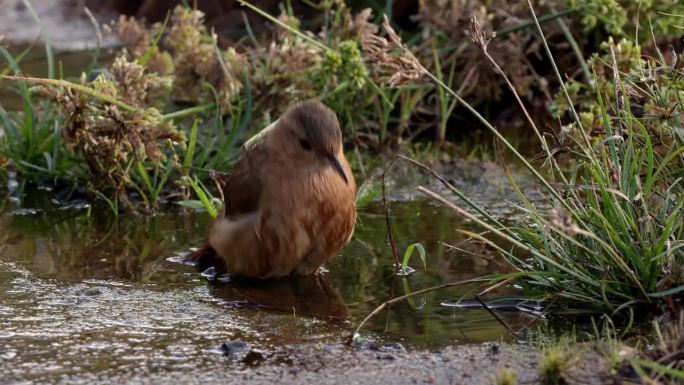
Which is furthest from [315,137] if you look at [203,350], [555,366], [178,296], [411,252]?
[555,366]

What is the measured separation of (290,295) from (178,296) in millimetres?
480

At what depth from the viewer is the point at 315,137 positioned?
16.4ft

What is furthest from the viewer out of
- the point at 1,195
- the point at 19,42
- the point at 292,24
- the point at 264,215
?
the point at 19,42

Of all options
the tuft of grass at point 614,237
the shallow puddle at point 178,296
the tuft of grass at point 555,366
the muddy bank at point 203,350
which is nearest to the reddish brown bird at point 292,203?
the shallow puddle at point 178,296

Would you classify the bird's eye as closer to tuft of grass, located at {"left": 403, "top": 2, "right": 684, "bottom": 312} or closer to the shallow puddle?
the shallow puddle

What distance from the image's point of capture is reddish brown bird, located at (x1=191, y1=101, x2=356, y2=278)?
493 cm

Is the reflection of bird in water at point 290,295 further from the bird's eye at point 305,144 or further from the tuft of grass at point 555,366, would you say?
the tuft of grass at point 555,366

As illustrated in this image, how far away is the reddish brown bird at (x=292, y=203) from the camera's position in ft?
16.2

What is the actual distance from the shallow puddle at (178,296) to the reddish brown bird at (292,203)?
0.44ft

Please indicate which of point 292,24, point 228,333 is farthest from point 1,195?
point 228,333

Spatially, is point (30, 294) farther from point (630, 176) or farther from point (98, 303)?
point (630, 176)

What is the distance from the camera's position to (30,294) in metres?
4.64

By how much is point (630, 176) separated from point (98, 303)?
78.8 inches

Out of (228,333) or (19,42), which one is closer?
(228,333)
